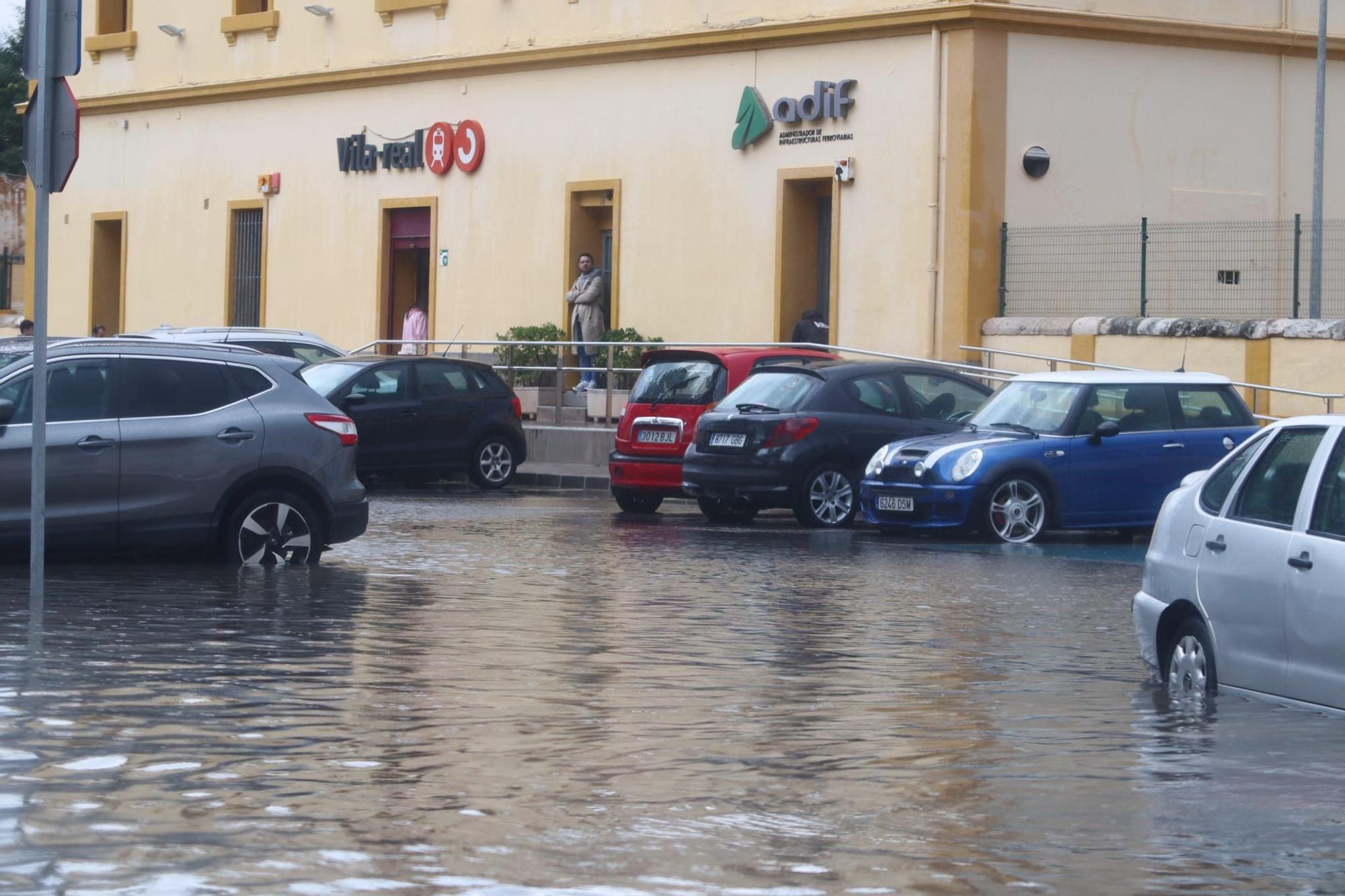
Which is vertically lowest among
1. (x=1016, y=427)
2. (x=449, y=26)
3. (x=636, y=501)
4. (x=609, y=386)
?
(x=636, y=501)

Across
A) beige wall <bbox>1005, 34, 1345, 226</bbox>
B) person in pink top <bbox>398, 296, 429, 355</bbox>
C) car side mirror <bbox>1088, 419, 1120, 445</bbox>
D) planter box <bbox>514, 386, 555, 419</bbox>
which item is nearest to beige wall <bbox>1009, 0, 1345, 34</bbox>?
beige wall <bbox>1005, 34, 1345, 226</bbox>

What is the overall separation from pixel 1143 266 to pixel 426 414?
9.09 metres

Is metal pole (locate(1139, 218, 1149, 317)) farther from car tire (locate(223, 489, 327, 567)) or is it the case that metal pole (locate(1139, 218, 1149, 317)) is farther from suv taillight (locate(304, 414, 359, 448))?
car tire (locate(223, 489, 327, 567))

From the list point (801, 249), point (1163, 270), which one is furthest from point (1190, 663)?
point (801, 249)

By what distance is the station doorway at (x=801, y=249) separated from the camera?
30562 mm

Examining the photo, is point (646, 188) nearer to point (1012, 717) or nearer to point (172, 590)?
point (172, 590)

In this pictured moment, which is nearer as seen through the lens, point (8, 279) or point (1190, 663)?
point (1190, 663)

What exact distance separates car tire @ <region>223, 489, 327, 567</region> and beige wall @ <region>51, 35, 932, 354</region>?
48.5ft

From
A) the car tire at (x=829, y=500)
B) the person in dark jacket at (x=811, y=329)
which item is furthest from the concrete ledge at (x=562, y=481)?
the car tire at (x=829, y=500)

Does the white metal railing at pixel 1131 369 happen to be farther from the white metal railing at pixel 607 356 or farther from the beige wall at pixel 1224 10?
the beige wall at pixel 1224 10

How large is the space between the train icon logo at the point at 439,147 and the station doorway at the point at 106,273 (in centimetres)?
1005

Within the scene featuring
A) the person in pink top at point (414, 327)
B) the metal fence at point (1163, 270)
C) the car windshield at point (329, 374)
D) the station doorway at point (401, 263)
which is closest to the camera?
the car windshield at point (329, 374)

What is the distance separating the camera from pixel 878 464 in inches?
755

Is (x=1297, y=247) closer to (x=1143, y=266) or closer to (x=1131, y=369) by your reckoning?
(x=1143, y=266)
